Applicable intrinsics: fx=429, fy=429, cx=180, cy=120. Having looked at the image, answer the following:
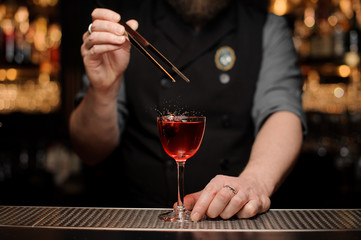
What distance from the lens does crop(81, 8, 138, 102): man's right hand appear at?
108 centimetres

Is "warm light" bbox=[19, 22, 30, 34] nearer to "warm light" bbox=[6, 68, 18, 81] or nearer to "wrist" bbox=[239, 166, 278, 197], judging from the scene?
"warm light" bbox=[6, 68, 18, 81]

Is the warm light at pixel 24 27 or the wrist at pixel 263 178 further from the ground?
the warm light at pixel 24 27

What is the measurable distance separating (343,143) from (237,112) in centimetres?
168

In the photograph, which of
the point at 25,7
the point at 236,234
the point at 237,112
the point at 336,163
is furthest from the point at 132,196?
the point at 25,7

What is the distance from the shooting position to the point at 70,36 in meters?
3.14

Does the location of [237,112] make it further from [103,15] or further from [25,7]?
[25,7]

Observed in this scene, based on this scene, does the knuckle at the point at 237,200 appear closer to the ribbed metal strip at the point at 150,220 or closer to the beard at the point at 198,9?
the ribbed metal strip at the point at 150,220

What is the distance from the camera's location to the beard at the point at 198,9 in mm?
1677

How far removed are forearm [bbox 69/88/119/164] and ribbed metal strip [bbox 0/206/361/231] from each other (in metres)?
0.47

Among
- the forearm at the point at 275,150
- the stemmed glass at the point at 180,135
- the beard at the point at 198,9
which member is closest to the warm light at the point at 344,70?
the beard at the point at 198,9

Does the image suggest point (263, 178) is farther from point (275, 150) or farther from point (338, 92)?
point (338, 92)

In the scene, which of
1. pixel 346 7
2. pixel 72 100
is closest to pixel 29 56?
pixel 72 100

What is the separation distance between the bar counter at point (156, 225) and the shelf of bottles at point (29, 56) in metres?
2.55

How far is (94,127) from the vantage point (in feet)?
4.91
